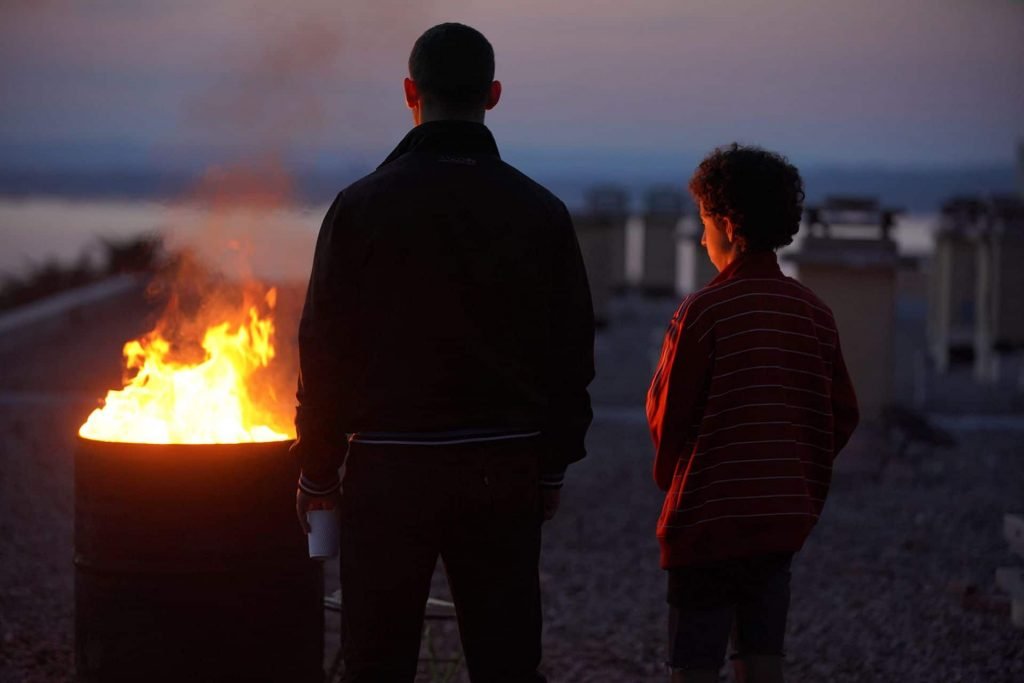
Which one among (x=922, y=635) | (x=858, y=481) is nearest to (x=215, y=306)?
(x=922, y=635)

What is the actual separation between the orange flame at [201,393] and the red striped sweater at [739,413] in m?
1.57

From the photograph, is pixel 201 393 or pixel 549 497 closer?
pixel 549 497

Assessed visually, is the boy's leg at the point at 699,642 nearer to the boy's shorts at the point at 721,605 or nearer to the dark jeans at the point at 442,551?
the boy's shorts at the point at 721,605

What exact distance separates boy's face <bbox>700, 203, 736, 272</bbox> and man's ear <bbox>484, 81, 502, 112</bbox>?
0.60 metres

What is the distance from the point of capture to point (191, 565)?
13.0 feet

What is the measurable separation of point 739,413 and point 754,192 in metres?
0.54

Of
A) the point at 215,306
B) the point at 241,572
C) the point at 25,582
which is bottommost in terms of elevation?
the point at 25,582

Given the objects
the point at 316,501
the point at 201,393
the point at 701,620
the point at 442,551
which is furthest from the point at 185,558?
the point at 701,620

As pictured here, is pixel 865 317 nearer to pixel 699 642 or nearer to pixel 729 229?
pixel 729 229

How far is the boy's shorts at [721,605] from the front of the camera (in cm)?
341

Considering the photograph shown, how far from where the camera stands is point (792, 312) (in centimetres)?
341

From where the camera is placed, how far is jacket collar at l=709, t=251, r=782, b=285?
3.43 meters

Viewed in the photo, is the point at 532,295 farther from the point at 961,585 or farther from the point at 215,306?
the point at 961,585

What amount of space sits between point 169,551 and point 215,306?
1106 mm
